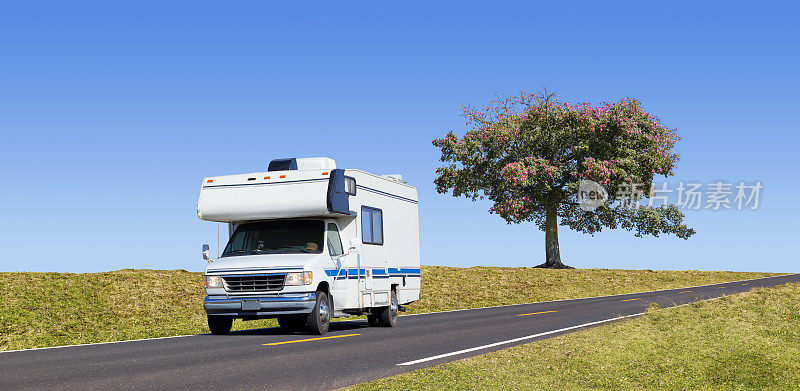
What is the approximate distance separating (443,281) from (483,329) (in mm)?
18105

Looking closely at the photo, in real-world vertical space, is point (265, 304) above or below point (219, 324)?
above

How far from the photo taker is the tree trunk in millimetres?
44750

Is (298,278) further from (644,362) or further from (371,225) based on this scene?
(644,362)

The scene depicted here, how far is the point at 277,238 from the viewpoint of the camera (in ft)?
53.8

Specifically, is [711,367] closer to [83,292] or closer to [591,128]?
[83,292]

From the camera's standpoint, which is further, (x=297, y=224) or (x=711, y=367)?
(x=297, y=224)

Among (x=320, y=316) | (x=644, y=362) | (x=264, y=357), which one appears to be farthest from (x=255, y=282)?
(x=644, y=362)

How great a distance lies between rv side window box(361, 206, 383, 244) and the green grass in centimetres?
526

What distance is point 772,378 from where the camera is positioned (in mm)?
9578

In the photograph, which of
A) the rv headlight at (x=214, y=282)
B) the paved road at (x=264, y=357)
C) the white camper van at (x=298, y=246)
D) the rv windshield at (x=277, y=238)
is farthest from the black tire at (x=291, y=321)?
the rv headlight at (x=214, y=282)

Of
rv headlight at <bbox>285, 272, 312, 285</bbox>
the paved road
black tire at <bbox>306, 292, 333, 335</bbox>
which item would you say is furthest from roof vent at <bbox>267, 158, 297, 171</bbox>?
the paved road

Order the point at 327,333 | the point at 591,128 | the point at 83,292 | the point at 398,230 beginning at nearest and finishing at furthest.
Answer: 1. the point at 327,333
2. the point at 398,230
3. the point at 83,292
4. the point at 591,128

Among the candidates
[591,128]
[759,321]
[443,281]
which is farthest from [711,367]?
[591,128]

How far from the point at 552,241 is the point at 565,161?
509 centimetres
